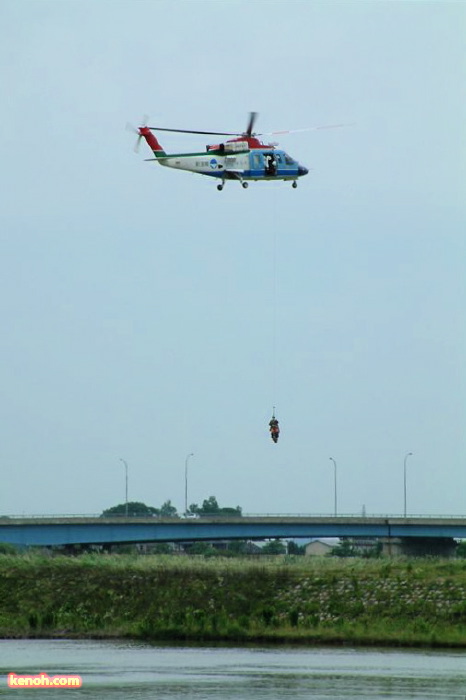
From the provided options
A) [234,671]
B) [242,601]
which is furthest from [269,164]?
[234,671]

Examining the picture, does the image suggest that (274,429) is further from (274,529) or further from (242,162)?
(274,529)

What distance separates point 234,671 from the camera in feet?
185

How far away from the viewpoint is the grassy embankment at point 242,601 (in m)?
69.8

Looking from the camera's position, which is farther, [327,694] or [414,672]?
[414,672]

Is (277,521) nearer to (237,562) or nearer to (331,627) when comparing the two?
(237,562)

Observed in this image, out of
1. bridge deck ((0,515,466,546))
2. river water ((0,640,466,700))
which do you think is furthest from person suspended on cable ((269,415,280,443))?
bridge deck ((0,515,466,546))

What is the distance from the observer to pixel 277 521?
14038 centimetres

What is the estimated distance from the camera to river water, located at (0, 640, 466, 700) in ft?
164

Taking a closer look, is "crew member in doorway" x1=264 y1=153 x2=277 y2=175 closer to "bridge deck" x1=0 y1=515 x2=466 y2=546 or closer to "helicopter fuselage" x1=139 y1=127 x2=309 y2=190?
"helicopter fuselage" x1=139 y1=127 x2=309 y2=190

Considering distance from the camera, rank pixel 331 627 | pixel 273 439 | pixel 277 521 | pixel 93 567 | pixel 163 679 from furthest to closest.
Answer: pixel 277 521 < pixel 93 567 < pixel 331 627 < pixel 273 439 < pixel 163 679

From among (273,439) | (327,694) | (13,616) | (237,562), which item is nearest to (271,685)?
(327,694)

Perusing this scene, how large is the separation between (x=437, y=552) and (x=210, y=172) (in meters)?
76.0

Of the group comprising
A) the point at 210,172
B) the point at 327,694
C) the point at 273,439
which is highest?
the point at 210,172

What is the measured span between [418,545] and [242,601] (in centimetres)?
7073
